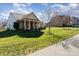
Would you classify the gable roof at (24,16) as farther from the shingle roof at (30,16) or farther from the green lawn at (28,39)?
the green lawn at (28,39)

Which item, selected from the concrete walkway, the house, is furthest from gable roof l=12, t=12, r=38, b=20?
the concrete walkway

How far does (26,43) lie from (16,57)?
21 cm

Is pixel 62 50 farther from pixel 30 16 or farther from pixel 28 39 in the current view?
pixel 30 16

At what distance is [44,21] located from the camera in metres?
4.64

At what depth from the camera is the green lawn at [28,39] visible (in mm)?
4574

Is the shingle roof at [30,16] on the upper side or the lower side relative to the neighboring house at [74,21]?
upper

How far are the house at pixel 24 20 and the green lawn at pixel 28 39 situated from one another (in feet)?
0.25

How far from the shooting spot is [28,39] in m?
4.62

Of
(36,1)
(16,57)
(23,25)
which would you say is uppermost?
(36,1)

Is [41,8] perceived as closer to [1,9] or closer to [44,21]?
[44,21]

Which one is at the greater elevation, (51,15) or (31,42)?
(51,15)

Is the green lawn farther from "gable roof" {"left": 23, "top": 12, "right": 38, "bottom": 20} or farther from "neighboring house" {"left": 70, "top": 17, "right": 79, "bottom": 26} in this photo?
"gable roof" {"left": 23, "top": 12, "right": 38, "bottom": 20}

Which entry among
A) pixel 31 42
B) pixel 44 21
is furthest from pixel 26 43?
pixel 44 21

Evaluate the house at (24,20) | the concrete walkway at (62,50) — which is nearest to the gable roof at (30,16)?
the house at (24,20)
